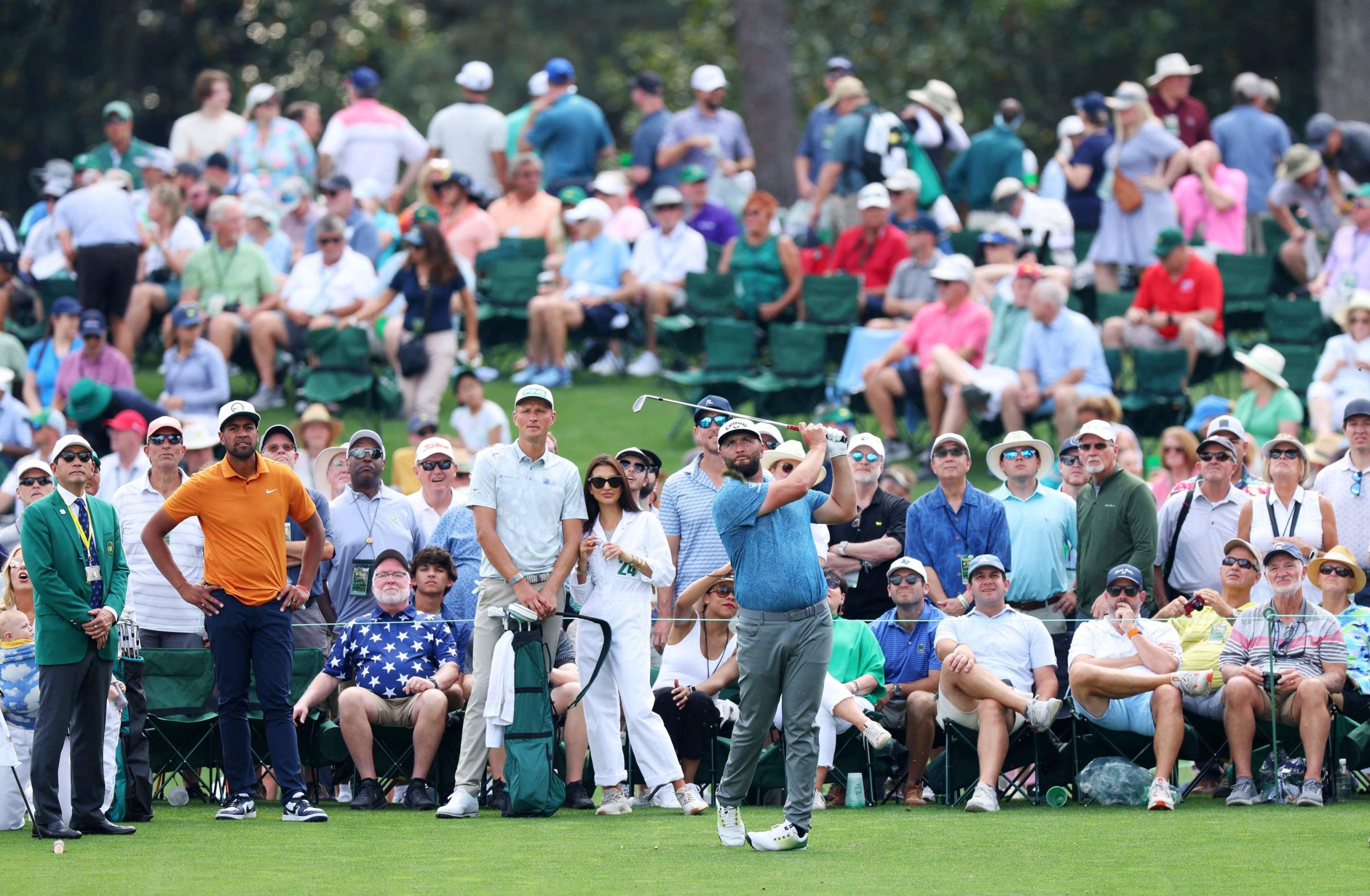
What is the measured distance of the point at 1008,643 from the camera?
987cm

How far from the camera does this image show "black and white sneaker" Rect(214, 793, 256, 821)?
9.22m

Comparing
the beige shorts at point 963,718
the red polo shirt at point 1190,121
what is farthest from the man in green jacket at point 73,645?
the red polo shirt at point 1190,121

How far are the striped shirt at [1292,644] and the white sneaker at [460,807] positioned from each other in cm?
347

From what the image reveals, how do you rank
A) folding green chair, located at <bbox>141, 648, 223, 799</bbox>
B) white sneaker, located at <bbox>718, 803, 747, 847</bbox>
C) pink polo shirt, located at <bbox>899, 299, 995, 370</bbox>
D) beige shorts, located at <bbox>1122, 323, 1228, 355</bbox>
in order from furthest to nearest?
beige shorts, located at <bbox>1122, 323, 1228, 355</bbox> < pink polo shirt, located at <bbox>899, 299, 995, 370</bbox> < folding green chair, located at <bbox>141, 648, 223, 799</bbox> < white sneaker, located at <bbox>718, 803, 747, 847</bbox>

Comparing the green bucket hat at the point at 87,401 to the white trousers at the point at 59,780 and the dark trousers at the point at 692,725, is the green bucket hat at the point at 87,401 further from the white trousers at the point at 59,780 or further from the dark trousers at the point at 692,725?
the dark trousers at the point at 692,725

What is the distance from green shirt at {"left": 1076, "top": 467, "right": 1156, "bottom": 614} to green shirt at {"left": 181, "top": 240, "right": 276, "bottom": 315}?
8.14 metres

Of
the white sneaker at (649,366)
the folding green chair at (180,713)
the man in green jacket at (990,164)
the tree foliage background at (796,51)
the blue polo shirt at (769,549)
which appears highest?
the tree foliage background at (796,51)

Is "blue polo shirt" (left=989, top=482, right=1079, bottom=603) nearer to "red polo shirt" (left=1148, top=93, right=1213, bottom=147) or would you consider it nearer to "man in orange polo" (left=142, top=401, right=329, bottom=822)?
"man in orange polo" (left=142, top=401, right=329, bottom=822)

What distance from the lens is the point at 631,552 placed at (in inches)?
376

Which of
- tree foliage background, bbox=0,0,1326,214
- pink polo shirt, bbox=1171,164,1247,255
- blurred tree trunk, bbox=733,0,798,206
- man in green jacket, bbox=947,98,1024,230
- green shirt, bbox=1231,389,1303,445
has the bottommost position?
green shirt, bbox=1231,389,1303,445

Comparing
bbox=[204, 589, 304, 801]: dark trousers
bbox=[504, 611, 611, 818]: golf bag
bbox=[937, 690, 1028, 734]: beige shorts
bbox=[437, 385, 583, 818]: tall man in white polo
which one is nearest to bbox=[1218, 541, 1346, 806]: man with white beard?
bbox=[937, 690, 1028, 734]: beige shorts

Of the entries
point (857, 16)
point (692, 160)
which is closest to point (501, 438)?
point (692, 160)

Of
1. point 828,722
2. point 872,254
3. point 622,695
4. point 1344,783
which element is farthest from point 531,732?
point 872,254

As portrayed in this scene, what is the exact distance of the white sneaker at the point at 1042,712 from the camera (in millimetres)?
9641
